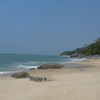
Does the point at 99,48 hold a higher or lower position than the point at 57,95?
higher

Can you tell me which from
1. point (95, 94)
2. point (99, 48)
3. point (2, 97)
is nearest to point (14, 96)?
point (2, 97)

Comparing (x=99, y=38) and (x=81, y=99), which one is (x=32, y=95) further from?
(x=99, y=38)

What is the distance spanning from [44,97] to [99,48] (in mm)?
95255

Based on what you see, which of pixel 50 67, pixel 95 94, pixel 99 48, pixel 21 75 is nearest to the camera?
pixel 95 94

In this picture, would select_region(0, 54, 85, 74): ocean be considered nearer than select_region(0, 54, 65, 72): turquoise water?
Yes

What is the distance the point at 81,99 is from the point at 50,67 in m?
20.8

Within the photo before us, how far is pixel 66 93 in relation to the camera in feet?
29.6

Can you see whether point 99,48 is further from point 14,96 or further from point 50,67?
point 14,96

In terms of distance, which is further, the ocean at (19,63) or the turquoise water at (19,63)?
the turquoise water at (19,63)

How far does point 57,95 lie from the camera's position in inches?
343

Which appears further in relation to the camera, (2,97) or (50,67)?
(50,67)

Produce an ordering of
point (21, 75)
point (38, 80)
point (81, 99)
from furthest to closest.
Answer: point (21, 75)
point (38, 80)
point (81, 99)

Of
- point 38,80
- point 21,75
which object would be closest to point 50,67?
point 21,75

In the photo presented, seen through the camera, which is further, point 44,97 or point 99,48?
point 99,48
